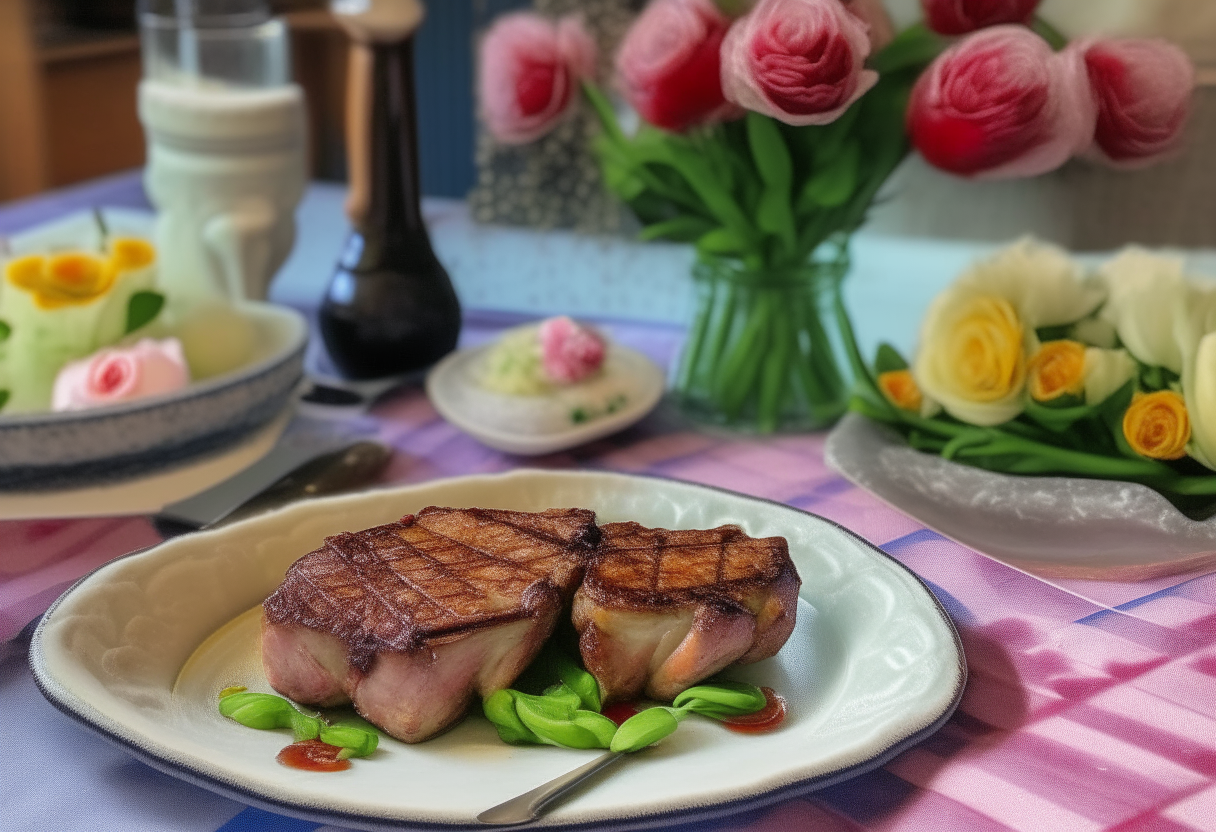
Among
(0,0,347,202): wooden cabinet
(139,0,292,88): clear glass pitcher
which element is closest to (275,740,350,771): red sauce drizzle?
(139,0,292,88): clear glass pitcher

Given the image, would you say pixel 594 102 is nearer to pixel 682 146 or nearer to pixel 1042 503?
pixel 682 146

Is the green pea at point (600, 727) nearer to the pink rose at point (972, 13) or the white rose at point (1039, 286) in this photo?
the white rose at point (1039, 286)

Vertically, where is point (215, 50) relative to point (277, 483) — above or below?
above

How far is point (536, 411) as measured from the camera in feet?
3.47

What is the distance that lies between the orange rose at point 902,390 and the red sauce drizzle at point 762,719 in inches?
17.0

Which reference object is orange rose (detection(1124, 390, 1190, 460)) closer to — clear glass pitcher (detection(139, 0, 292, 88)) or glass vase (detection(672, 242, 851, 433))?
glass vase (detection(672, 242, 851, 433))

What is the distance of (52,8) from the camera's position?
4117 mm

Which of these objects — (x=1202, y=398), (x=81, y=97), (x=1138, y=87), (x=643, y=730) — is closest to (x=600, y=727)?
(x=643, y=730)

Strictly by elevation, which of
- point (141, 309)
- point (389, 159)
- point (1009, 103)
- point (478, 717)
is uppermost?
point (1009, 103)

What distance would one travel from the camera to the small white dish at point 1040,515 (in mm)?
849

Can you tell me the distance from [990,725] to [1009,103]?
50 centimetres

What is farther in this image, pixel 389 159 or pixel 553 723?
pixel 389 159

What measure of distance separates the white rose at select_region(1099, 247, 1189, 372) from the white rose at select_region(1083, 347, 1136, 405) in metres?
0.02

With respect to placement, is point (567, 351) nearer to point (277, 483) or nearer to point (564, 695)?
point (277, 483)
